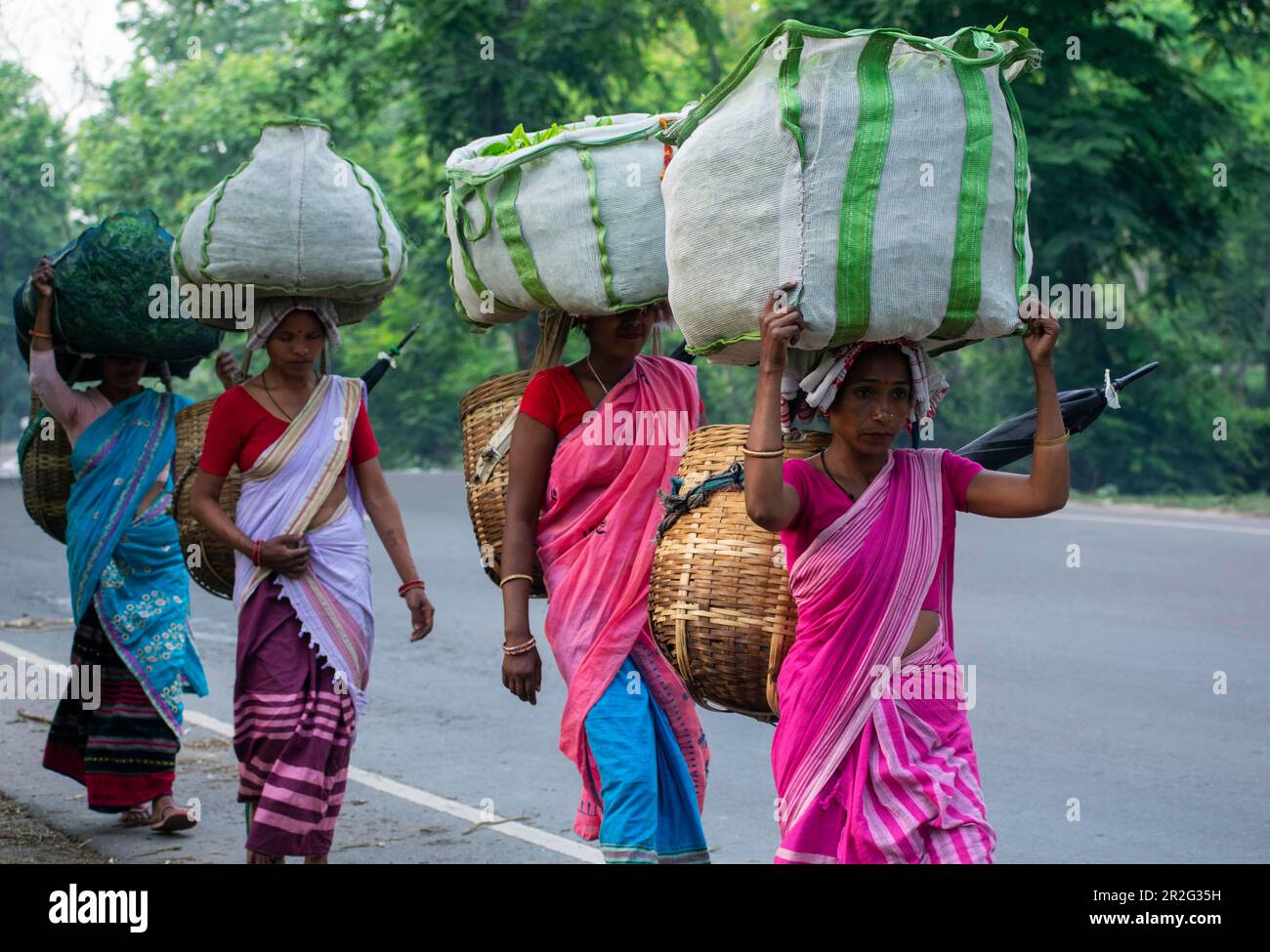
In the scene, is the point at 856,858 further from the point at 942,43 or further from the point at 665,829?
the point at 942,43

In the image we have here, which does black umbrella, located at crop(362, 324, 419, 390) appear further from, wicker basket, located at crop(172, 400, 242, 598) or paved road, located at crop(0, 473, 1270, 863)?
paved road, located at crop(0, 473, 1270, 863)

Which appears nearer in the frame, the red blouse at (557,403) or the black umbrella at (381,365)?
the red blouse at (557,403)

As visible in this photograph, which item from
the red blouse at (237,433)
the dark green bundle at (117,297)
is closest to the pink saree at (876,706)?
the red blouse at (237,433)

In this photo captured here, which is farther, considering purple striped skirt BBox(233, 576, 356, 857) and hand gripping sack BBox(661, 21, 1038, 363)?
purple striped skirt BBox(233, 576, 356, 857)

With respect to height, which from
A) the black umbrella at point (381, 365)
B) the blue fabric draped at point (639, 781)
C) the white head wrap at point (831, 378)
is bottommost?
the blue fabric draped at point (639, 781)

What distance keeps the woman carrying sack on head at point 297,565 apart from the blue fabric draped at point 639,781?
125 cm

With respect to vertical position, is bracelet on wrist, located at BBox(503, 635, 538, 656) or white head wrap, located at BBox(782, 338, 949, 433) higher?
white head wrap, located at BBox(782, 338, 949, 433)

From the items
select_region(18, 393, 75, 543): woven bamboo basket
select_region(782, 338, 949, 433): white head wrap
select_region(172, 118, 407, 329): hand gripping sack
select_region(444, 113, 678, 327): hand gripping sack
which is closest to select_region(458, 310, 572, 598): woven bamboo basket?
select_region(444, 113, 678, 327): hand gripping sack

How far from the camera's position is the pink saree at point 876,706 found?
344 centimetres

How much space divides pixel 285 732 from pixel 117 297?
2.04 metres

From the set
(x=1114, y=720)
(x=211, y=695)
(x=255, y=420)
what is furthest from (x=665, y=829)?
(x=211, y=695)

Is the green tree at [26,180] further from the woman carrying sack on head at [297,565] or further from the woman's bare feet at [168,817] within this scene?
the woman carrying sack on head at [297,565]

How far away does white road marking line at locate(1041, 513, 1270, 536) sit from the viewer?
14939mm

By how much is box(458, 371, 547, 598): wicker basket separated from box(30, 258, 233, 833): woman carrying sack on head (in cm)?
218
